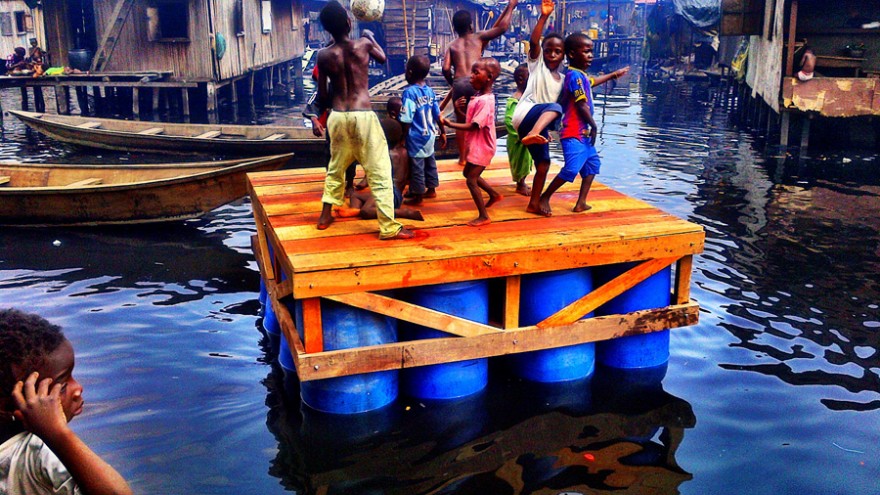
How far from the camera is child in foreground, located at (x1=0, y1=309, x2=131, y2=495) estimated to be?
7.16 feet

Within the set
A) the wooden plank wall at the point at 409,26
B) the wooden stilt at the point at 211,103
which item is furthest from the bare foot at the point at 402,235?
the wooden plank wall at the point at 409,26

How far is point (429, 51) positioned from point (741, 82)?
1730cm

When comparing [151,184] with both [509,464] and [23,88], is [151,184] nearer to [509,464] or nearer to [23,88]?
[509,464]

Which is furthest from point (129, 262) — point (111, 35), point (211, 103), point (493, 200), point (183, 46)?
point (111, 35)

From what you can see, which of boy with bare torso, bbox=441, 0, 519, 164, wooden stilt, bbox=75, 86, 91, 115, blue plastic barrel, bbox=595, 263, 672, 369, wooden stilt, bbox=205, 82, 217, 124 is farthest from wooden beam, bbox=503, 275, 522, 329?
wooden stilt, bbox=75, 86, 91, 115

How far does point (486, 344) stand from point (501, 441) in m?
0.67

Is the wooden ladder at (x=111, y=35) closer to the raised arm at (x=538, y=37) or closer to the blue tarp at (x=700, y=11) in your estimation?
the raised arm at (x=538, y=37)

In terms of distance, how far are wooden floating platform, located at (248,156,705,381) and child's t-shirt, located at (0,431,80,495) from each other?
2.35 meters

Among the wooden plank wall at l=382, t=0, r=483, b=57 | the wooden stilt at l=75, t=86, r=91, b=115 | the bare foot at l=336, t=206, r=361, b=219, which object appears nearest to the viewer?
the bare foot at l=336, t=206, r=361, b=219

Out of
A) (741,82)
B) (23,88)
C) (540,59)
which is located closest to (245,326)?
(540,59)

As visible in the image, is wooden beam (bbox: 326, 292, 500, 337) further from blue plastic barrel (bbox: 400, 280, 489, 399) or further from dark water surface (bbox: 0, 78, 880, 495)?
dark water surface (bbox: 0, 78, 880, 495)

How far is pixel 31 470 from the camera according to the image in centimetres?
230

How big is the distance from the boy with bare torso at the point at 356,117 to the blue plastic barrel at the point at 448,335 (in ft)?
1.61

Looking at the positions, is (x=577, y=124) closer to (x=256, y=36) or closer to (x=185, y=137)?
(x=185, y=137)
